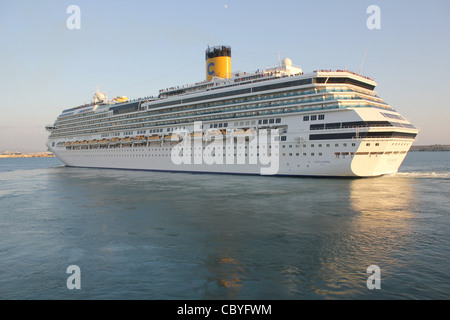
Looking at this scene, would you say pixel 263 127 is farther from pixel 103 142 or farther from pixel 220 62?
pixel 103 142

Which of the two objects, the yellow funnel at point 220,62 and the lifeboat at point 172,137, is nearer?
the lifeboat at point 172,137

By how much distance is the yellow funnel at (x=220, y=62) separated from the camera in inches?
2381

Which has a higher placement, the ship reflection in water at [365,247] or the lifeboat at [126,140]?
the lifeboat at [126,140]

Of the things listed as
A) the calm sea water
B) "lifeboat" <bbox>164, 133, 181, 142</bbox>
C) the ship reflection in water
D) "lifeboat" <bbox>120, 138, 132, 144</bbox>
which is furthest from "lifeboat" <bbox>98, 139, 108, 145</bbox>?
the ship reflection in water

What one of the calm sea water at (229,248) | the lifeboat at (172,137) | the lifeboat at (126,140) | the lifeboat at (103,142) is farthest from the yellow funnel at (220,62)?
the calm sea water at (229,248)

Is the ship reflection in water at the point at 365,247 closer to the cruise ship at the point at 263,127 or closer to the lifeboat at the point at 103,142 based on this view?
the cruise ship at the point at 263,127

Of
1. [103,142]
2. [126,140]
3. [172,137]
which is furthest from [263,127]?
[103,142]

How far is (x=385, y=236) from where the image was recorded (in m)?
15.3

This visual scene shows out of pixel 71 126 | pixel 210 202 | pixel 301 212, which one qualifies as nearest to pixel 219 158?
pixel 210 202

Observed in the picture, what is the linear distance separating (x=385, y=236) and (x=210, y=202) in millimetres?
13403

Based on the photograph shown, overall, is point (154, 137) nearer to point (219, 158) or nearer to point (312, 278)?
point (219, 158)

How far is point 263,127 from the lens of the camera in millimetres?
44156

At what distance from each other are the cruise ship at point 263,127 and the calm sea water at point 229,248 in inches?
460

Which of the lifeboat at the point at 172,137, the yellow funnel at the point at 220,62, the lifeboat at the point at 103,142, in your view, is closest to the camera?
the lifeboat at the point at 172,137
